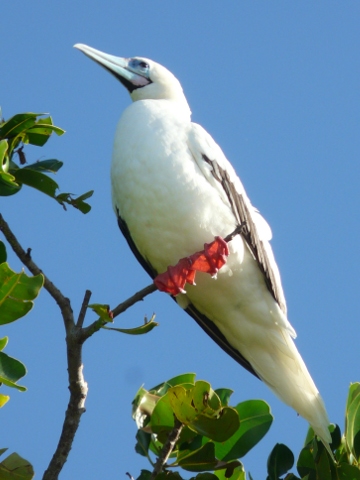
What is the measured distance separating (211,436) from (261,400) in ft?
1.51

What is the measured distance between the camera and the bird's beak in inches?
261

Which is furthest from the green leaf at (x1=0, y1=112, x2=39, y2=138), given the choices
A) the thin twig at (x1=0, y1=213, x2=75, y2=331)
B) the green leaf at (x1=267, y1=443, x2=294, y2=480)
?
the green leaf at (x1=267, y1=443, x2=294, y2=480)

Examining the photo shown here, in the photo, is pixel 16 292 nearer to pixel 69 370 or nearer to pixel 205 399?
pixel 69 370

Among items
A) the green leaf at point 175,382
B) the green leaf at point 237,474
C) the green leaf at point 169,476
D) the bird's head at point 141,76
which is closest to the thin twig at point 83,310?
the green leaf at point 175,382

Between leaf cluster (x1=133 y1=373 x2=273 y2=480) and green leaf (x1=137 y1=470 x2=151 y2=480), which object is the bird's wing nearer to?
leaf cluster (x1=133 y1=373 x2=273 y2=480)

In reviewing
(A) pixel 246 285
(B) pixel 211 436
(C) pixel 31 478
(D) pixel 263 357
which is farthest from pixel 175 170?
(C) pixel 31 478

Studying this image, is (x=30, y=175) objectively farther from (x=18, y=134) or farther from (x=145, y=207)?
(x=145, y=207)

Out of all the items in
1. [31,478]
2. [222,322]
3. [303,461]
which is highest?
[222,322]

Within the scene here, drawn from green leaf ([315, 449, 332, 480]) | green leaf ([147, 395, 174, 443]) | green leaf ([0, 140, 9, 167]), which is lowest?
green leaf ([147, 395, 174, 443])

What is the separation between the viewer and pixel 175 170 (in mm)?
4984

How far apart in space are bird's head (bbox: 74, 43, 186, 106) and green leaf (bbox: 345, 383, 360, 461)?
10.3ft

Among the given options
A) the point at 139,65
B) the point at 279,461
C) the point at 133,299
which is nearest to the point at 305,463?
the point at 279,461

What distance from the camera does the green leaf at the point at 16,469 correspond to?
3365 millimetres

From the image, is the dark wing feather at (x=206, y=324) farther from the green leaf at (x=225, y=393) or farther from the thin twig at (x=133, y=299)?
the thin twig at (x=133, y=299)
